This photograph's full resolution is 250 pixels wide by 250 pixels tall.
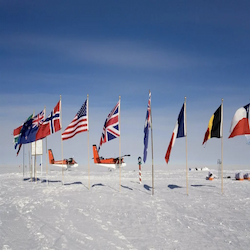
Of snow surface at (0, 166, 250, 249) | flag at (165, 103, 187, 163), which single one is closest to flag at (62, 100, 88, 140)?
snow surface at (0, 166, 250, 249)

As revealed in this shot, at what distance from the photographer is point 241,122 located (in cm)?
1930

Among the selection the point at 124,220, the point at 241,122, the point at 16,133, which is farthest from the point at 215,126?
the point at 16,133

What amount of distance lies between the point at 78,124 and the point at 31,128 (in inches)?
296

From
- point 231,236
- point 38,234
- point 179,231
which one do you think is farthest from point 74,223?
point 231,236

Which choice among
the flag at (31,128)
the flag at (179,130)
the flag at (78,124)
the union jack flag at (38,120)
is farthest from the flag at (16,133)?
the flag at (179,130)

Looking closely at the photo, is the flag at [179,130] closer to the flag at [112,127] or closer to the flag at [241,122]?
the flag at [241,122]

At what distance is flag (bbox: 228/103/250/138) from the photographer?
757 inches

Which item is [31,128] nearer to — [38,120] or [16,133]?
[38,120]

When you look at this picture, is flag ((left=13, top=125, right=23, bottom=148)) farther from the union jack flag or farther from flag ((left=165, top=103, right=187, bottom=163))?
flag ((left=165, top=103, right=187, bottom=163))

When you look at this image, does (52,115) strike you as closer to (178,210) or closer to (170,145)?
(170,145)

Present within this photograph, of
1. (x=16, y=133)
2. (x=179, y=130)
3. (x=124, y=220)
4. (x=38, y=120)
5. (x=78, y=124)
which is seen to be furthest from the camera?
(x=16, y=133)

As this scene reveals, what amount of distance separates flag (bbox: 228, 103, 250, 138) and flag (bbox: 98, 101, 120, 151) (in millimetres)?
7472

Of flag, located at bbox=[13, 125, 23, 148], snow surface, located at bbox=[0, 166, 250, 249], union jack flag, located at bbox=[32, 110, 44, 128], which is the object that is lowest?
snow surface, located at bbox=[0, 166, 250, 249]

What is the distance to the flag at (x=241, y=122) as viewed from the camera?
1922cm
